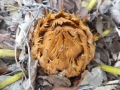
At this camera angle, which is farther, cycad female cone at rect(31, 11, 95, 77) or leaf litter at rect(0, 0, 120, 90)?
leaf litter at rect(0, 0, 120, 90)

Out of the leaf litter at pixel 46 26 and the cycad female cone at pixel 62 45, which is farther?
the leaf litter at pixel 46 26

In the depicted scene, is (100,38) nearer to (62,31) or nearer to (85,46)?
(85,46)

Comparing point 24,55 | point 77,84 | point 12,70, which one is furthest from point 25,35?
point 77,84
